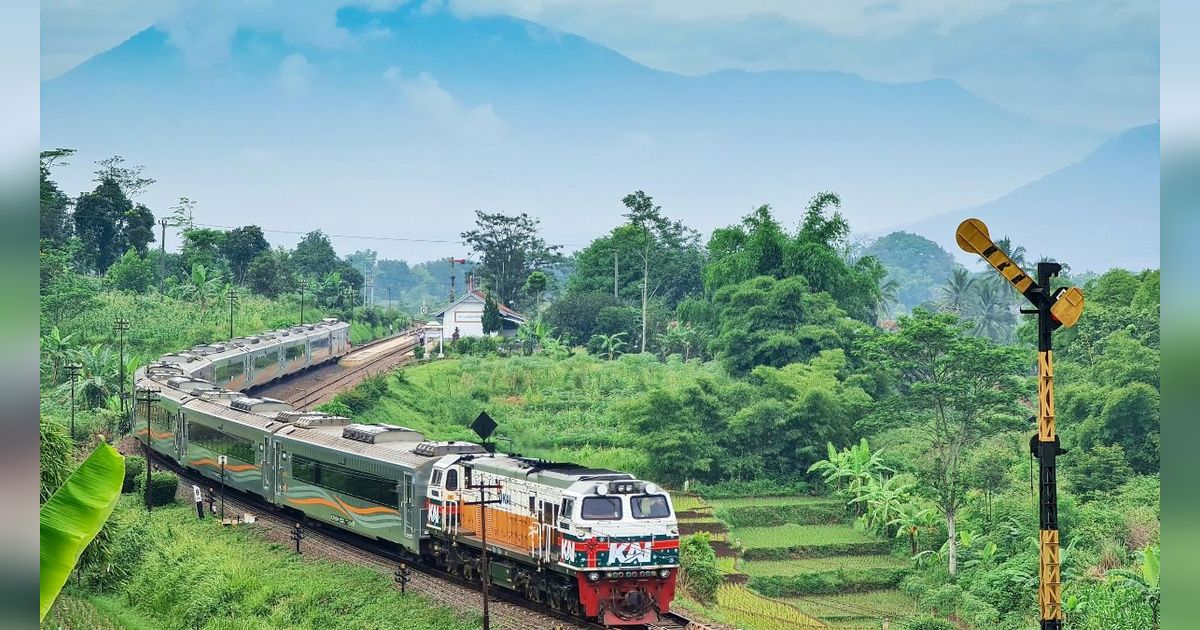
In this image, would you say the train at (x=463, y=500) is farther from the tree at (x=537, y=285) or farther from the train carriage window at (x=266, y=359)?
the tree at (x=537, y=285)

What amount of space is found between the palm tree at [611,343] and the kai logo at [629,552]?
29746 millimetres

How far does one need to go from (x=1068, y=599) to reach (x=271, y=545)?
14.7 metres

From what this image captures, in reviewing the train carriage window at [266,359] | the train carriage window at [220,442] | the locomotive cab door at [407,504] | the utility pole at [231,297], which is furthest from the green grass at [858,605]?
the utility pole at [231,297]

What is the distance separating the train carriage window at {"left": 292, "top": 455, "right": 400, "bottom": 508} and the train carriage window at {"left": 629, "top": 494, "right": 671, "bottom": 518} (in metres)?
5.18

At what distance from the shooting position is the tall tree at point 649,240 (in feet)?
159

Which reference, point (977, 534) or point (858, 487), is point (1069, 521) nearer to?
point (977, 534)

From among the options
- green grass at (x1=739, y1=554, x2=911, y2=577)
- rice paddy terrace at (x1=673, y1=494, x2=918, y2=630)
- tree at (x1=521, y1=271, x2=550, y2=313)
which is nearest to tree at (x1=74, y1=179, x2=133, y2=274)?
tree at (x1=521, y1=271, x2=550, y2=313)

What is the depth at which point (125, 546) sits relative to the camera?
21844 mm

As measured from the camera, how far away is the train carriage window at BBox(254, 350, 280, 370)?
130 ft

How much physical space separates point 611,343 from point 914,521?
66.6ft

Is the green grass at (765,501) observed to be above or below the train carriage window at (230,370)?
below

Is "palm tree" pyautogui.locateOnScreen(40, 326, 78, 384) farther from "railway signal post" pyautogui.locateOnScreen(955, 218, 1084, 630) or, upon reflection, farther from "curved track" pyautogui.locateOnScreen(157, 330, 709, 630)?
"railway signal post" pyautogui.locateOnScreen(955, 218, 1084, 630)

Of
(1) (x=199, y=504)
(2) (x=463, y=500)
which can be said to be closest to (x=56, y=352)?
(1) (x=199, y=504)
